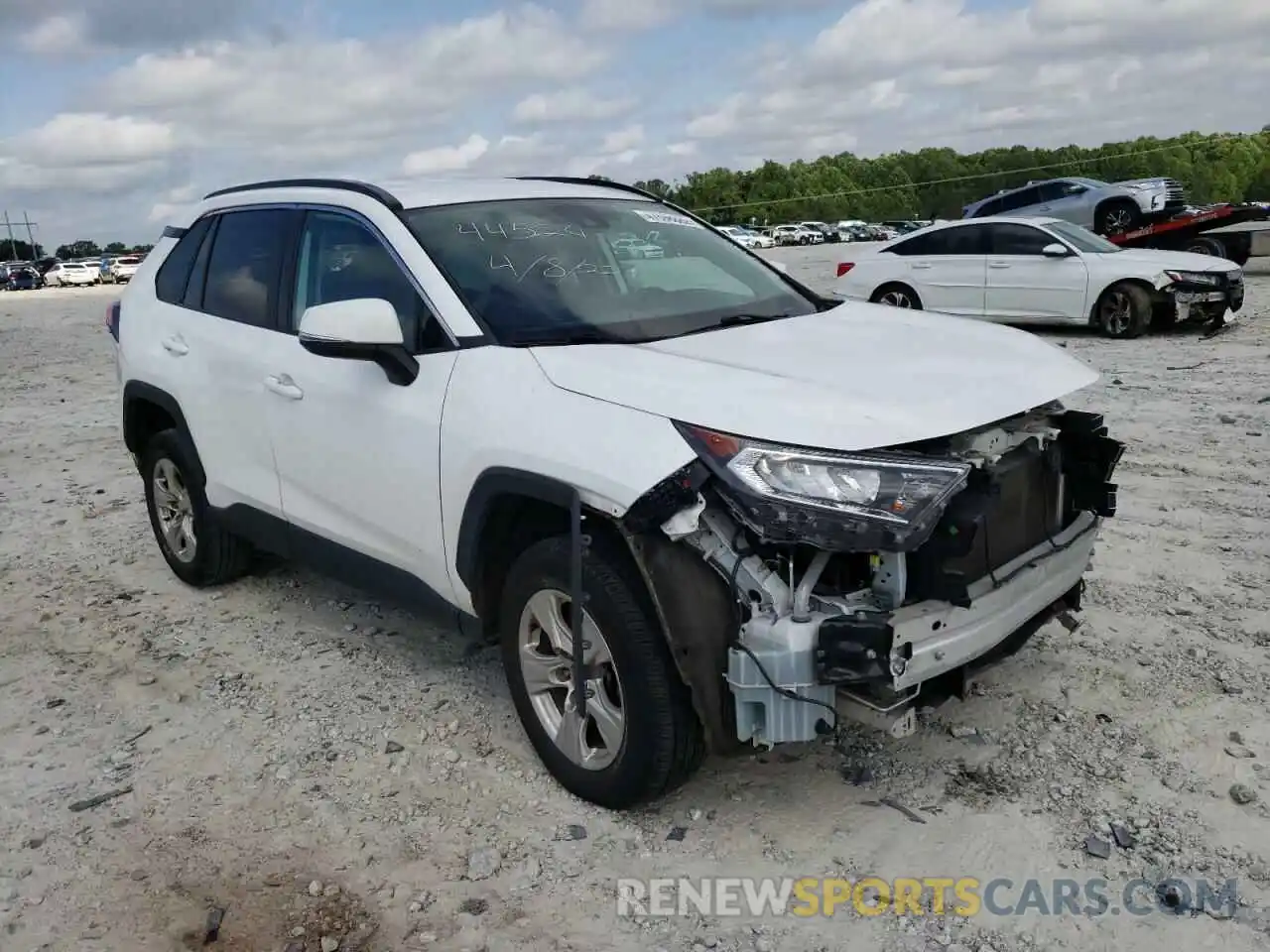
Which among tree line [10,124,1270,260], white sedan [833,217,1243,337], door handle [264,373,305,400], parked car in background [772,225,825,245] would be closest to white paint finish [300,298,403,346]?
door handle [264,373,305,400]

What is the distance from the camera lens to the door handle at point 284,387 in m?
4.05

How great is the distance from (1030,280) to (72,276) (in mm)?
51367

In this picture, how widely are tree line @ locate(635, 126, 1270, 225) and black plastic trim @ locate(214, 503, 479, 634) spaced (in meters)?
71.5

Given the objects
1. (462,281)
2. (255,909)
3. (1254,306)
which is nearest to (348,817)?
(255,909)

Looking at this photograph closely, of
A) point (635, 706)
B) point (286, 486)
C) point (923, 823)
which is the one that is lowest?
point (923, 823)

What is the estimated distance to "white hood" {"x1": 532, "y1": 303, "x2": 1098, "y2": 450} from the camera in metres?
2.76

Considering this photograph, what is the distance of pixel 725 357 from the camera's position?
3.22 m

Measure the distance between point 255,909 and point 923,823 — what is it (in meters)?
1.92

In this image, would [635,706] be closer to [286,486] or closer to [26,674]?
[286,486]

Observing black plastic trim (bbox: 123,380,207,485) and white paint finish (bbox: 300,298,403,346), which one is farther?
black plastic trim (bbox: 123,380,207,485)

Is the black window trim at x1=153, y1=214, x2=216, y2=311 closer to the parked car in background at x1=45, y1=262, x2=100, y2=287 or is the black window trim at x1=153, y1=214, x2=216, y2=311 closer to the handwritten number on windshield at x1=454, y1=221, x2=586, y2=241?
the handwritten number on windshield at x1=454, y1=221, x2=586, y2=241

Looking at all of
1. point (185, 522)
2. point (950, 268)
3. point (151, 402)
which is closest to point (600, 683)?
point (185, 522)

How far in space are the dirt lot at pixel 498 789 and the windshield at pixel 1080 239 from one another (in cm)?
809

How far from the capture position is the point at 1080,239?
12.8m
